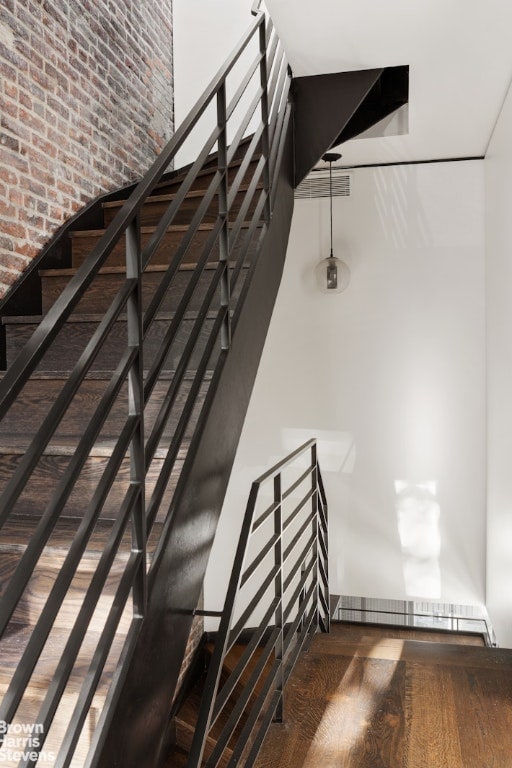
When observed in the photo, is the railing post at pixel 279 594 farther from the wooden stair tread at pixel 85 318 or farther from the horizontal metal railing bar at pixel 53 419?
the horizontal metal railing bar at pixel 53 419

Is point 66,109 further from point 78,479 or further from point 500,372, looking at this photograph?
point 500,372

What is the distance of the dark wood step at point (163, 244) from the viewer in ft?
8.11

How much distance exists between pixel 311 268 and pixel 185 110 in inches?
54.9

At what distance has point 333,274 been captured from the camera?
14.4ft

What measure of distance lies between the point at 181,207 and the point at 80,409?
4.20 feet

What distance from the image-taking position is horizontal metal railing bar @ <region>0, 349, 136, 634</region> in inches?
34.2

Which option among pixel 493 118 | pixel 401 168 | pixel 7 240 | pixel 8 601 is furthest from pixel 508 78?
pixel 8 601

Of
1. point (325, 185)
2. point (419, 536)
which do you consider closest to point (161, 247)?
point (325, 185)

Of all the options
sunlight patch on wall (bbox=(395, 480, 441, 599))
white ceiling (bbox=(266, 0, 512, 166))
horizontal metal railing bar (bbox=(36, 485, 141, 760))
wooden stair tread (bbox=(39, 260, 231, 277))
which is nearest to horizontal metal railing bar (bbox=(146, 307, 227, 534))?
horizontal metal railing bar (bbox=(36, 485, 141, 760))

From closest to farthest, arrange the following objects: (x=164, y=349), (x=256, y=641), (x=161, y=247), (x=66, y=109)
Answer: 1. (x=164, y=349)
2. (x=256, y=641)
3. (x=161, y=247)
4. (x=66, y=109)

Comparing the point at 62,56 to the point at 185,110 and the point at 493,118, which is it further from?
the point at 493,118

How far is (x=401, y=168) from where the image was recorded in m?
4.46

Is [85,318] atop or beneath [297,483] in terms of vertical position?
atop

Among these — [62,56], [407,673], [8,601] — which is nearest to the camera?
[8,601]
